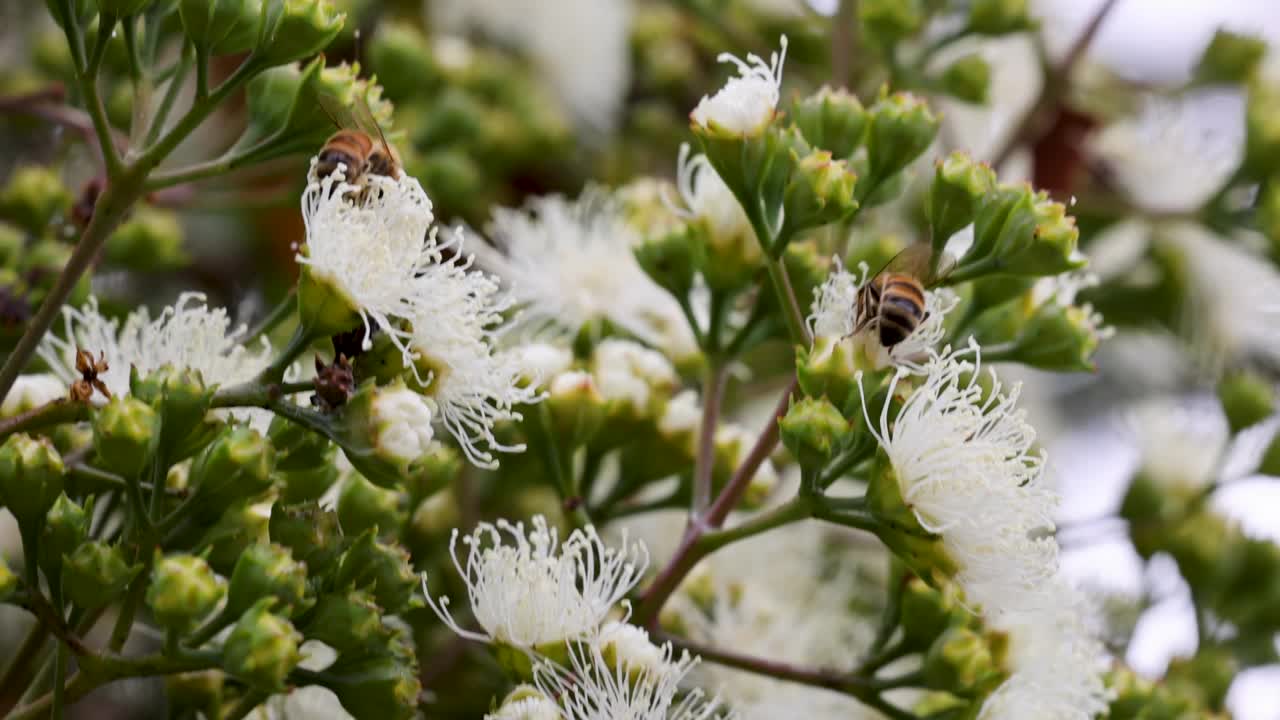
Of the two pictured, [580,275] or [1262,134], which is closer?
[580,275]

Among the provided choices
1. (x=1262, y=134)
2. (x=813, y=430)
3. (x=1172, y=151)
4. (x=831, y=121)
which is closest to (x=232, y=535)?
(x=813, y=430)

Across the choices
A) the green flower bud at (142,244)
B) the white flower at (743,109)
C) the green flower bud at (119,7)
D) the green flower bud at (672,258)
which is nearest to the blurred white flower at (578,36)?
the green flower bud at (142,244)

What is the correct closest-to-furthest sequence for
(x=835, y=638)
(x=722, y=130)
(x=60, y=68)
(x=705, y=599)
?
1. (x=722, y=130)
2. (x=705, y=599)
3. (x=835, y=638)
4. (x=60, y=68)

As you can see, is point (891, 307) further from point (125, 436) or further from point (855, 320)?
point (125, 436)

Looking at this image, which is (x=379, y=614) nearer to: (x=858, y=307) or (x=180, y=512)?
(x=180, y=512)

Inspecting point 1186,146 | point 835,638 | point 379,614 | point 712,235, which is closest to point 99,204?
point 379,614

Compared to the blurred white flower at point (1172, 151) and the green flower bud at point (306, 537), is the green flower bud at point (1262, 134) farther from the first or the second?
the green flower bud at point (306, 537)
